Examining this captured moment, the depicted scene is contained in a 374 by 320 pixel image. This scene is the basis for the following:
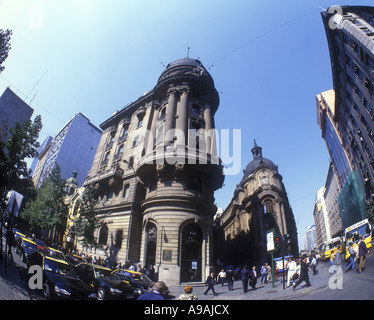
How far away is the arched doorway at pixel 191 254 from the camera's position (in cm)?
1753

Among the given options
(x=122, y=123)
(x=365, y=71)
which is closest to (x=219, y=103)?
(x=122, y=123)

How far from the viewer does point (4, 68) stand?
15.7 metres

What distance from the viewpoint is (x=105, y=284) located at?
10.0m

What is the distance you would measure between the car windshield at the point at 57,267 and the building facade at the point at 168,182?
8979 mm

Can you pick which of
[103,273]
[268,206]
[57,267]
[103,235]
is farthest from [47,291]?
[268,206]

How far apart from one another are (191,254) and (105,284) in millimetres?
9938

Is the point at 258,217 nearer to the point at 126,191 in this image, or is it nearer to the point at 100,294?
the point at 126,191

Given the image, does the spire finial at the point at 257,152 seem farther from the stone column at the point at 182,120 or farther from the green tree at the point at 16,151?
the green tree at the point at 16,151

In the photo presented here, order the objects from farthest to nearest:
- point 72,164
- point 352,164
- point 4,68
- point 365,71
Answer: point 72,164 → point 352,164 → point 365,71 → point 4,68

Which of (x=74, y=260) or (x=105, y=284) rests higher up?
(x=74, y=260)

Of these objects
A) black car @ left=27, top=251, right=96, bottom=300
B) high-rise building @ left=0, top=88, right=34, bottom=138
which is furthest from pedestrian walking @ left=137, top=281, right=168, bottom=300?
high-rise building @ left=0, top=88, right=34, bottom=138

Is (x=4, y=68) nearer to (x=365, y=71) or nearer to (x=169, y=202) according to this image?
(x=169, y=202)
